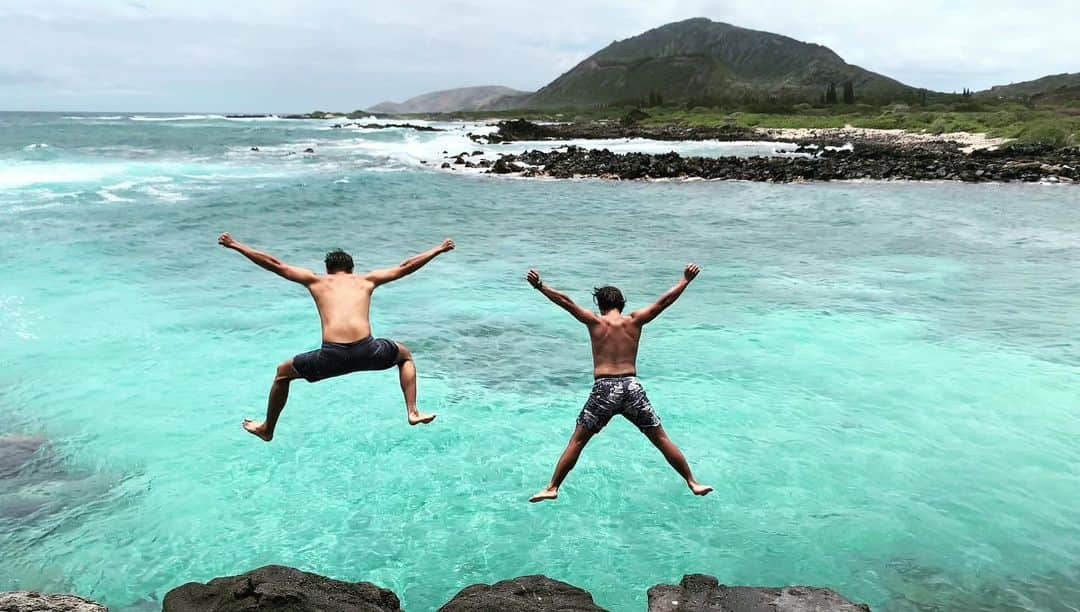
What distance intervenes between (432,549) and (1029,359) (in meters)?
11.5

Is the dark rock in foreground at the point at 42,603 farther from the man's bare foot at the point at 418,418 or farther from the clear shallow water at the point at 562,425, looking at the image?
the man's bare foot at the point at 418,418

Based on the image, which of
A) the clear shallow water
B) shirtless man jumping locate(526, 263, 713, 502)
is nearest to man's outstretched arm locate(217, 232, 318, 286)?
shirtless man jumping locate(526, 263, 713, 502)

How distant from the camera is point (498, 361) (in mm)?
14156

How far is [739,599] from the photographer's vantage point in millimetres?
6273

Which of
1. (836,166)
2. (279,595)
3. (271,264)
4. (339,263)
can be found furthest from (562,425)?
(836,166)

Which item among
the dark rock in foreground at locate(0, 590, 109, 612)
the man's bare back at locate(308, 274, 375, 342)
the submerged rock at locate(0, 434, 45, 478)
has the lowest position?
the submerged rock at locate(0, 434, 45, 478)

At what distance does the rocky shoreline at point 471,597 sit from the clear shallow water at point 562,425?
1.19 m

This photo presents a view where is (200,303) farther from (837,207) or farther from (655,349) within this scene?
(837,207)

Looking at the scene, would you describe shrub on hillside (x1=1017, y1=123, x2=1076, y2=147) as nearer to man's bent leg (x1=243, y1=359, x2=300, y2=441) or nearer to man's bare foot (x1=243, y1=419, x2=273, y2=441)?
man's bent leg (x1=243, y1=359, x2=300, y2=441)

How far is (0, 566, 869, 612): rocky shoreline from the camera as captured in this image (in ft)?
19.4

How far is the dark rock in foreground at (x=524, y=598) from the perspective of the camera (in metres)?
A: 6.04

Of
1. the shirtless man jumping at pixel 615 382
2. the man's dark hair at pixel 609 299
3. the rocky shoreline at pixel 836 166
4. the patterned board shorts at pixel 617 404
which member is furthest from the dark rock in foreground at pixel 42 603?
the rocky shoreline at pixel 836 166

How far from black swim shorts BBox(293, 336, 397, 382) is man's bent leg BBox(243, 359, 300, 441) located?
0.42ft

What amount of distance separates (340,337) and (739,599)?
14.1 ft
